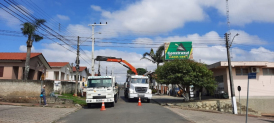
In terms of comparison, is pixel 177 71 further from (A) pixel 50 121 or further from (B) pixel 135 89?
(A) pixel 50 121

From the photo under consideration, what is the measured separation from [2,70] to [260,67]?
95.6 feet

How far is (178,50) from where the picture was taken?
102 feet

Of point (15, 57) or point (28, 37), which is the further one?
point (15, 57)

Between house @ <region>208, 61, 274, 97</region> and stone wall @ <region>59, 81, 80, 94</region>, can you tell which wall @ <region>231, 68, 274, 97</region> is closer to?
house @ <region>208, 61, 274, 97</region>

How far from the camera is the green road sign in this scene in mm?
31047

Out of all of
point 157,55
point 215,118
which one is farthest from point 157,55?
point 215,118

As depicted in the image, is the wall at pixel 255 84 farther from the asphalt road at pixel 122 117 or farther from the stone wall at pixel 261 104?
the asphalt road at pixel 122 117

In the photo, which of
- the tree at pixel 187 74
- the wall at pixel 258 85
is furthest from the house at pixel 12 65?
the wall at pixel 258 85

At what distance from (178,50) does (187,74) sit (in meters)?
10.8

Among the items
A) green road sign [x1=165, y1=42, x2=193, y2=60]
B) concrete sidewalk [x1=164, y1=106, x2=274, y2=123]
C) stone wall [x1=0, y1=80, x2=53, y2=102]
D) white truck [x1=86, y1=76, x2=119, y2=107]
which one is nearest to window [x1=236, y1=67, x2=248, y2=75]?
green road sign [x1=165, y1=42, x2=193, y2=60]

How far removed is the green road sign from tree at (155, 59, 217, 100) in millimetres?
9063

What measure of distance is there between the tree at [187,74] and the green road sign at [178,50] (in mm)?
9063

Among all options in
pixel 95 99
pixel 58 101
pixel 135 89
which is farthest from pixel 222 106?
pixel 58 101

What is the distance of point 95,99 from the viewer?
16969mm
